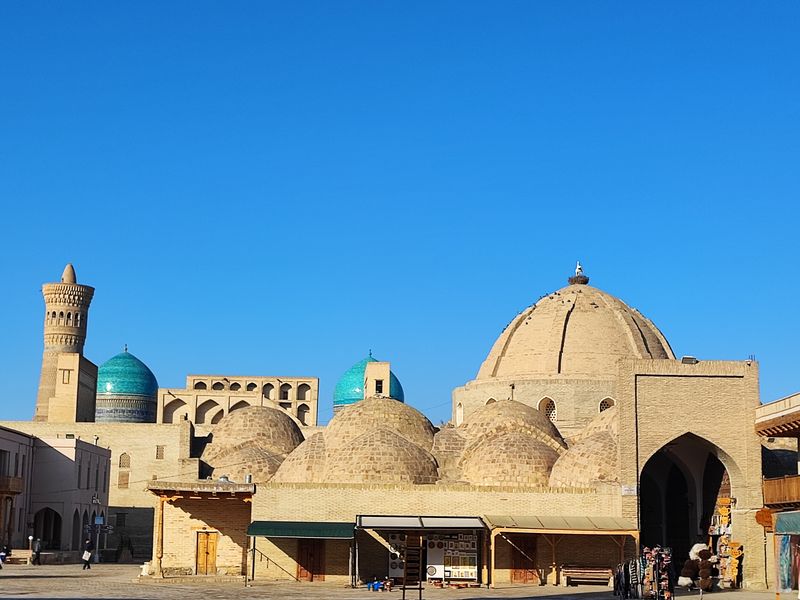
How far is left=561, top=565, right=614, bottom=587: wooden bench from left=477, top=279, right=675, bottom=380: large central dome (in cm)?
1140

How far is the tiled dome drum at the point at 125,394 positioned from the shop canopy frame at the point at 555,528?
1571 inches

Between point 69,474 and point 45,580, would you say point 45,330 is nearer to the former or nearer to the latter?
point 69,474

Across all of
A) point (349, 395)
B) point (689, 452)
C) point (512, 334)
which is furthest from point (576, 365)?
point (349, 395)

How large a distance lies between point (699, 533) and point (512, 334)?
12.2 meters

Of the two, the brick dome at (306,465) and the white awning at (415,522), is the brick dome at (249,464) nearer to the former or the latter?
the brick dome at (306,465)

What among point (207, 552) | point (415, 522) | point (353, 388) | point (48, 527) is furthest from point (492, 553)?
point (353, 388)

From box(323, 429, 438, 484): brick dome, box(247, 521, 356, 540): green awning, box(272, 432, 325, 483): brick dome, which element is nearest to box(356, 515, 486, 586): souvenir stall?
box(247, 521, 356, 540): green awning

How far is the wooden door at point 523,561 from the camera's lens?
1190 inches

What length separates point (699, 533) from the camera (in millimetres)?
33594

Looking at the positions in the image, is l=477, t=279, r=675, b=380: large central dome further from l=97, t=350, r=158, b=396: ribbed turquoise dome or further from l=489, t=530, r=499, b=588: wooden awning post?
l=97, t=350, r=158, b=396: ribbed turquoise dome

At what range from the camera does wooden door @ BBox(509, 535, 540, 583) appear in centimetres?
3023

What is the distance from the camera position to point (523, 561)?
3033cm

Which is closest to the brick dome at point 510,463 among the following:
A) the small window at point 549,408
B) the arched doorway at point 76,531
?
the small window at point 549,408

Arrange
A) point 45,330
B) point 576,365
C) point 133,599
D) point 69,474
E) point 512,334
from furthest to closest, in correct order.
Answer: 1. point 45,330
2. point 69,474
3. point 512,334
4. point 576,365
5. point 133,599
